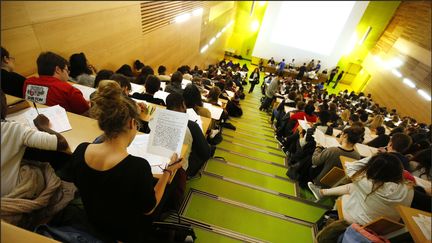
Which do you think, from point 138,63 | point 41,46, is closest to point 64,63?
point 41,46

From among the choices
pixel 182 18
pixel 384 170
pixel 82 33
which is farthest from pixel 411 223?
pixel 182 18

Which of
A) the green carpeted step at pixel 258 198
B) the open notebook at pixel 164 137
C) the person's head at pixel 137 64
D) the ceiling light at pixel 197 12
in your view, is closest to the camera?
the open notebook at pixel 164 137

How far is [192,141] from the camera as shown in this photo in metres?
2.13

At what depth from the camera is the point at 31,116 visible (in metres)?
1.65

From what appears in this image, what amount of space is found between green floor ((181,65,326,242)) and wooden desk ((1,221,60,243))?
142 cm

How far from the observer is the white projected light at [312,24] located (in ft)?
39.9

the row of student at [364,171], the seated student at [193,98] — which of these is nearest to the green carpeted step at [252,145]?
the row of student at [364,171]

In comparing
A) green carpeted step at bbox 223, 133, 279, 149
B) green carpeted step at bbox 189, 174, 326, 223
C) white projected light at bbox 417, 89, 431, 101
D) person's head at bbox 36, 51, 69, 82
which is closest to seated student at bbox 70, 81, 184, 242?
person's head at bbox 36, 51, 69, 82

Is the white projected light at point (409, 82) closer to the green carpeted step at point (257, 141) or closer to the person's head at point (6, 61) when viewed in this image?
the green carpeted step at point (257, 141)

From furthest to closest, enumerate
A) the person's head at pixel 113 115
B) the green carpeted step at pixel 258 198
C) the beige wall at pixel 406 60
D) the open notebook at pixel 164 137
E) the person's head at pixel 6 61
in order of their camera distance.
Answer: the beige wall at pixel 406 60 → the green carpeted step at pixel 258 198 → the person's head at pixel 6 61 → the open notebook at pixel 164 137 → the person's head at pixel 113 115

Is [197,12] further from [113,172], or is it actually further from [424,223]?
[424,223]

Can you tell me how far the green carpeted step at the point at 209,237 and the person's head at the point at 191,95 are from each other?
1617mm

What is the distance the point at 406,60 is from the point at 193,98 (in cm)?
1280

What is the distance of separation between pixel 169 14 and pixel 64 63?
13.9 feet
